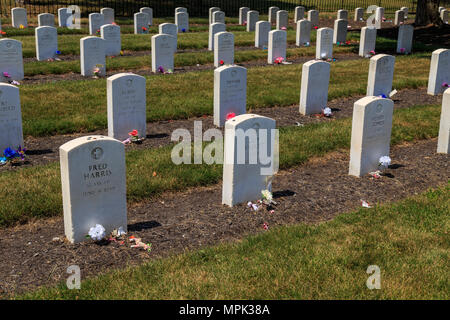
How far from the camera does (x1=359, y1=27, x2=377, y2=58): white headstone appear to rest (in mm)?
19109

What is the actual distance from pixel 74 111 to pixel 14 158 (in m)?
2.55

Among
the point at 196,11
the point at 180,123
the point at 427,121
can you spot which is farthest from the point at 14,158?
the point at 196,11

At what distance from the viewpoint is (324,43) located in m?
18.5

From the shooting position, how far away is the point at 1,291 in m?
5.01

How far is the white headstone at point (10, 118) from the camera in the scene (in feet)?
27.7

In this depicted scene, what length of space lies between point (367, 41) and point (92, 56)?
1018cm

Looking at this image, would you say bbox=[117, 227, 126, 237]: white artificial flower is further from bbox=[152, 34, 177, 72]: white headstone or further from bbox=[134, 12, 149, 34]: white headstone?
bbox=[134, 12, 149, 34]: white headstone

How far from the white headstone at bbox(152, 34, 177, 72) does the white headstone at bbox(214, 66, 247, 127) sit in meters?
4.55

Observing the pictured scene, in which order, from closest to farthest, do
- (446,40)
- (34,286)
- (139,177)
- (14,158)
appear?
(34,286) < (139,177) < (14,158) < (446,40)

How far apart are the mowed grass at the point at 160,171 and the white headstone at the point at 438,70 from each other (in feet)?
11.2

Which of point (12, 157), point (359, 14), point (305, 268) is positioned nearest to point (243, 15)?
point (359, 14)

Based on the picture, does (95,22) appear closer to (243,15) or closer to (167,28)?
(167,28)

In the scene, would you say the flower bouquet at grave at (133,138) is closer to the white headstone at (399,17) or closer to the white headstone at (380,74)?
the white headstone at (380,74)

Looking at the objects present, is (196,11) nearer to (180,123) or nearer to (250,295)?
(180,123)
